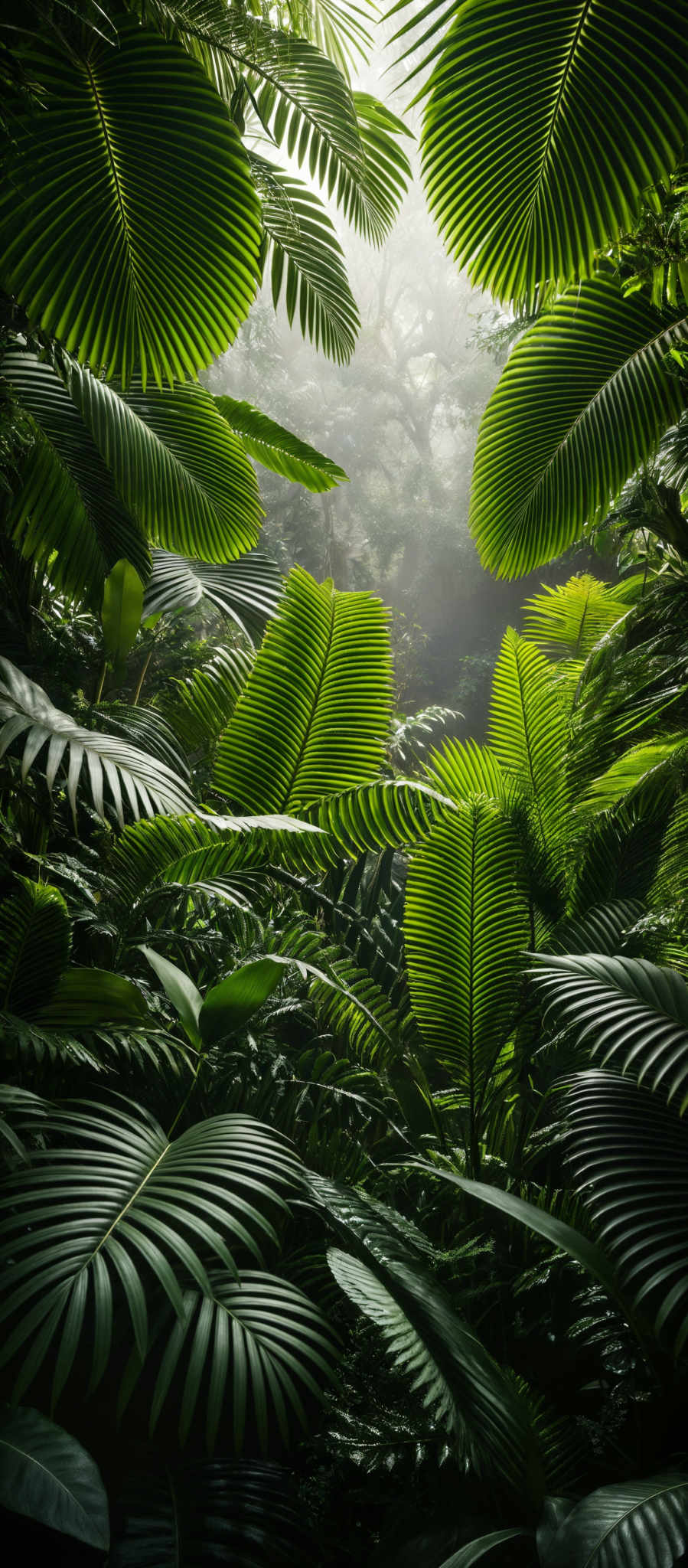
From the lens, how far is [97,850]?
2.02 meters

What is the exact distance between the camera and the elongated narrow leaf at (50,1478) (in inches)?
33.2

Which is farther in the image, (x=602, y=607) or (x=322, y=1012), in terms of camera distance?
(x=602, y=607)

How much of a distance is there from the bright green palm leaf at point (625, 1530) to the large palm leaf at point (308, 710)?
1372 millimetres

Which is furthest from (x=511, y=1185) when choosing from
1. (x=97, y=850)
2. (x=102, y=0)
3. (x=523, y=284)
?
(x=102, y=0)

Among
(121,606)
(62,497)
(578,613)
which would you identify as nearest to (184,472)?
(62,497)

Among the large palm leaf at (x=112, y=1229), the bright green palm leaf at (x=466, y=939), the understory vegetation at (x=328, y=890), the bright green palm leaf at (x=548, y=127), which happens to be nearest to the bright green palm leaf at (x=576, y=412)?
the understory vegetation at (x=328, y=890)

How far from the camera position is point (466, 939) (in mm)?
1791

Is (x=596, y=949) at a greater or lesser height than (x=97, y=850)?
lesser

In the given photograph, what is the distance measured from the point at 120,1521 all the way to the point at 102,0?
2.85m

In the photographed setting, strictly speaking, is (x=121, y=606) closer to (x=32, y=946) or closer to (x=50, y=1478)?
(x=32, y=946)

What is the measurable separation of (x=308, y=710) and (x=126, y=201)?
1.12 meters

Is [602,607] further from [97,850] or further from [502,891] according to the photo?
[97,850]

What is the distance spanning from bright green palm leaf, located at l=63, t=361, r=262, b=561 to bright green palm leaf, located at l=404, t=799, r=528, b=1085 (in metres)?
1.11

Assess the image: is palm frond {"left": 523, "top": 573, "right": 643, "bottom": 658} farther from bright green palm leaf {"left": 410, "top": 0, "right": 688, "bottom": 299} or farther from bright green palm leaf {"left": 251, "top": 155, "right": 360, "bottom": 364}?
bright green palm leaf {"left": 410, "top": 0, "right": 688, "bottom": 299}
